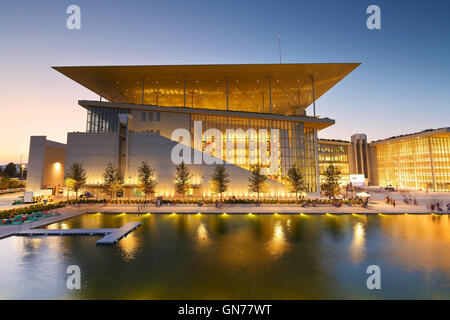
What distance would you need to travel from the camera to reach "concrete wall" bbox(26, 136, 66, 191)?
39.7 m

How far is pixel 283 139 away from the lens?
132 ft

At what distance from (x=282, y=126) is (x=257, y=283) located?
3503 cm

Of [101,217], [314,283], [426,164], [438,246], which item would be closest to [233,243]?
[314,283]

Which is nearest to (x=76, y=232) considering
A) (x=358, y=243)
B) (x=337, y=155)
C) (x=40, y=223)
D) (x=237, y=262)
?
(x=40, y=223)

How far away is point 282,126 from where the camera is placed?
133 feet

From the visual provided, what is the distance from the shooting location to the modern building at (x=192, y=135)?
3725 cm

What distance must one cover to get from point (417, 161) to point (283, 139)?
4845cm

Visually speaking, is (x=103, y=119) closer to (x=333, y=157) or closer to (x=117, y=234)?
(x=117, y=234)

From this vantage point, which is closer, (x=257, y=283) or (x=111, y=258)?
(x=257, y=283)

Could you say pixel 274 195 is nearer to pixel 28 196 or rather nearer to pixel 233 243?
pixel 233 243

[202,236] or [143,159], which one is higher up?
[143,159]

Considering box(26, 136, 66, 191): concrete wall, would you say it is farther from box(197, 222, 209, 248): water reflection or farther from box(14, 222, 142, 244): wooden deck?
box(197, 222, 209, 248): water reflection

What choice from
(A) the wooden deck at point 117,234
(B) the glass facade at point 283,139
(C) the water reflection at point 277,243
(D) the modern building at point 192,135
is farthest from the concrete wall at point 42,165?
(C) the water reflection at point 277,243

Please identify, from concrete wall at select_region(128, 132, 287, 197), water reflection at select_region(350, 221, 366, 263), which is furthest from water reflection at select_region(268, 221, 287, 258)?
concrete wall at select_region(128, 132, 287, 197)
